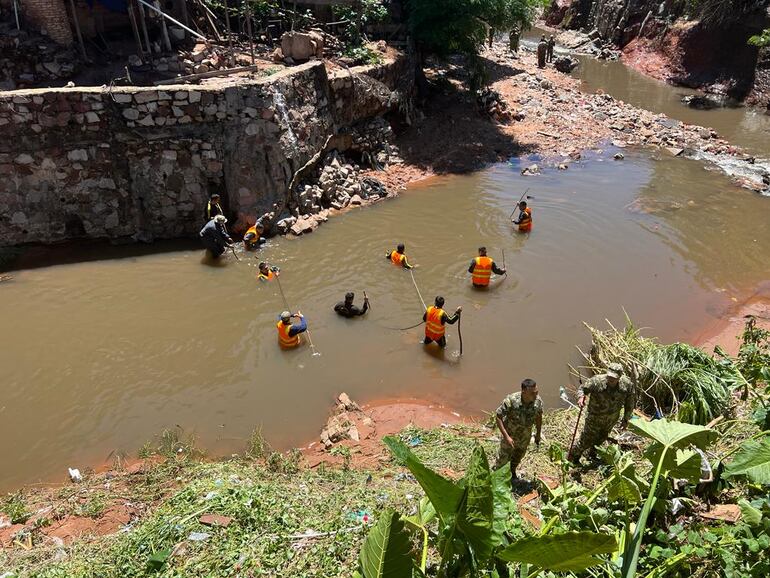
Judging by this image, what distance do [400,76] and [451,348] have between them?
10821 mm

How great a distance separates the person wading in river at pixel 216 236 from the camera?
10719 millimetres

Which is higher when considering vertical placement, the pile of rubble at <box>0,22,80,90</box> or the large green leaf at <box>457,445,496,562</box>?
the pile of rubble at <box>0,22,80,90</box>

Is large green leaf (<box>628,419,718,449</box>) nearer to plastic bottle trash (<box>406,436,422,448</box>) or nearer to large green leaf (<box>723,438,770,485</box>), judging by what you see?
large green leaf (<box>723,438,770,485</box>)

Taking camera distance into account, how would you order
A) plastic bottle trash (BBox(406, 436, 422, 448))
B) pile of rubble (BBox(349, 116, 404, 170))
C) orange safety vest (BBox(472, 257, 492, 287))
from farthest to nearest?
pile of rubble (BBox(349, 116, 404, 170)), orange safety vest (BBox(472, 257, 492, 287)), plastic bottle trash (BBox(406, 436, 422, 448))

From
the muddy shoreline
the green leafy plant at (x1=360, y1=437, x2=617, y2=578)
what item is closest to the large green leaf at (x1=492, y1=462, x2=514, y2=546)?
the green leafy plant at (x1=360, y1=437, x2=617, y2=578)

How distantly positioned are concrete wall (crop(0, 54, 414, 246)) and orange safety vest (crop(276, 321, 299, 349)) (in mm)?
4081

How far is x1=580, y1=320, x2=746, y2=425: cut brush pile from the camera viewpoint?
6.51 meters

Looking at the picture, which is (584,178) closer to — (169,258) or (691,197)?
(691,197)

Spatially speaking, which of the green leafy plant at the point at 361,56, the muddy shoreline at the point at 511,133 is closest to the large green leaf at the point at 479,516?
the muddy shoreline at the point at 511,133

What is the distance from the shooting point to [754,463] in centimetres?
325

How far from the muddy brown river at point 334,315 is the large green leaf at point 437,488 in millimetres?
4497

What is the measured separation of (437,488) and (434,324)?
18.1 feet

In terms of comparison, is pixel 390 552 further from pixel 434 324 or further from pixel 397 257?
pixel 397 257

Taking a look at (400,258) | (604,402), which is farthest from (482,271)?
(604,402)
